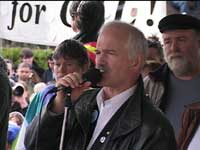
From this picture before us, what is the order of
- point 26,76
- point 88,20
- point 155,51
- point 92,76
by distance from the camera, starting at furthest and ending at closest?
point 26,76 < point 155,51 < point 88,20 < point 92,76

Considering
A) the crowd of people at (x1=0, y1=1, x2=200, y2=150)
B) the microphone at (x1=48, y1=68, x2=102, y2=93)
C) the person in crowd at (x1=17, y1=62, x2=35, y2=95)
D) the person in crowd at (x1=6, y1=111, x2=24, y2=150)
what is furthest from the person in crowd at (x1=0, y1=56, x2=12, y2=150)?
the person in crowd at (x1=17, y1=62, x2=35, y2=95)

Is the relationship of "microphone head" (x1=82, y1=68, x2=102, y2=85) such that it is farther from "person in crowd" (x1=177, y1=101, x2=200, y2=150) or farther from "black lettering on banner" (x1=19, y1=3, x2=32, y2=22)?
"black lettering on banner" (x1=19, y1=3, x2=32, y2=22)

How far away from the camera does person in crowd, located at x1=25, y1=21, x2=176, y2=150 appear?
8.37ft

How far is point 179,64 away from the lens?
12.0 feet

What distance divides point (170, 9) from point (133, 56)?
487 centimetres

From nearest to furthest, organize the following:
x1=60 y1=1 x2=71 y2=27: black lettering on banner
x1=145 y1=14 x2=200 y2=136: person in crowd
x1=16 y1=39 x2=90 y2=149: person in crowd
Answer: x1=16 y1=39 x2=90 y2=149: person in crowd < x1=145 y1=14 x2=200 y2=136: person in crowd < x1=60 y1=1 x2=71 y2=27: black lettering on banner

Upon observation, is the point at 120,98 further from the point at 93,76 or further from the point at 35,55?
the point at 35,55

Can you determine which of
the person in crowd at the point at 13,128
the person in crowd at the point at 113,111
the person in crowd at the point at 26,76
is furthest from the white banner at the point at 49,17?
the person in crowd at the point at 113,111

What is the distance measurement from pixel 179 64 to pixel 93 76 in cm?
121

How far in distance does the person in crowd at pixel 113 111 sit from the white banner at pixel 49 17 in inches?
120

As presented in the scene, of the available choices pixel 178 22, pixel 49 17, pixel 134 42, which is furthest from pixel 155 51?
pixel 134 42

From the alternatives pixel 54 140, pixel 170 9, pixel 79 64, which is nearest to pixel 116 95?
pixel 54 140

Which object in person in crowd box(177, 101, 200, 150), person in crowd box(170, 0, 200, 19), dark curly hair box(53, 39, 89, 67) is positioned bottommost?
person in crowd box(177, 101, 200, 150)

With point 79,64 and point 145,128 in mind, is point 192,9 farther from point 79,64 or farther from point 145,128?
point 145,128
